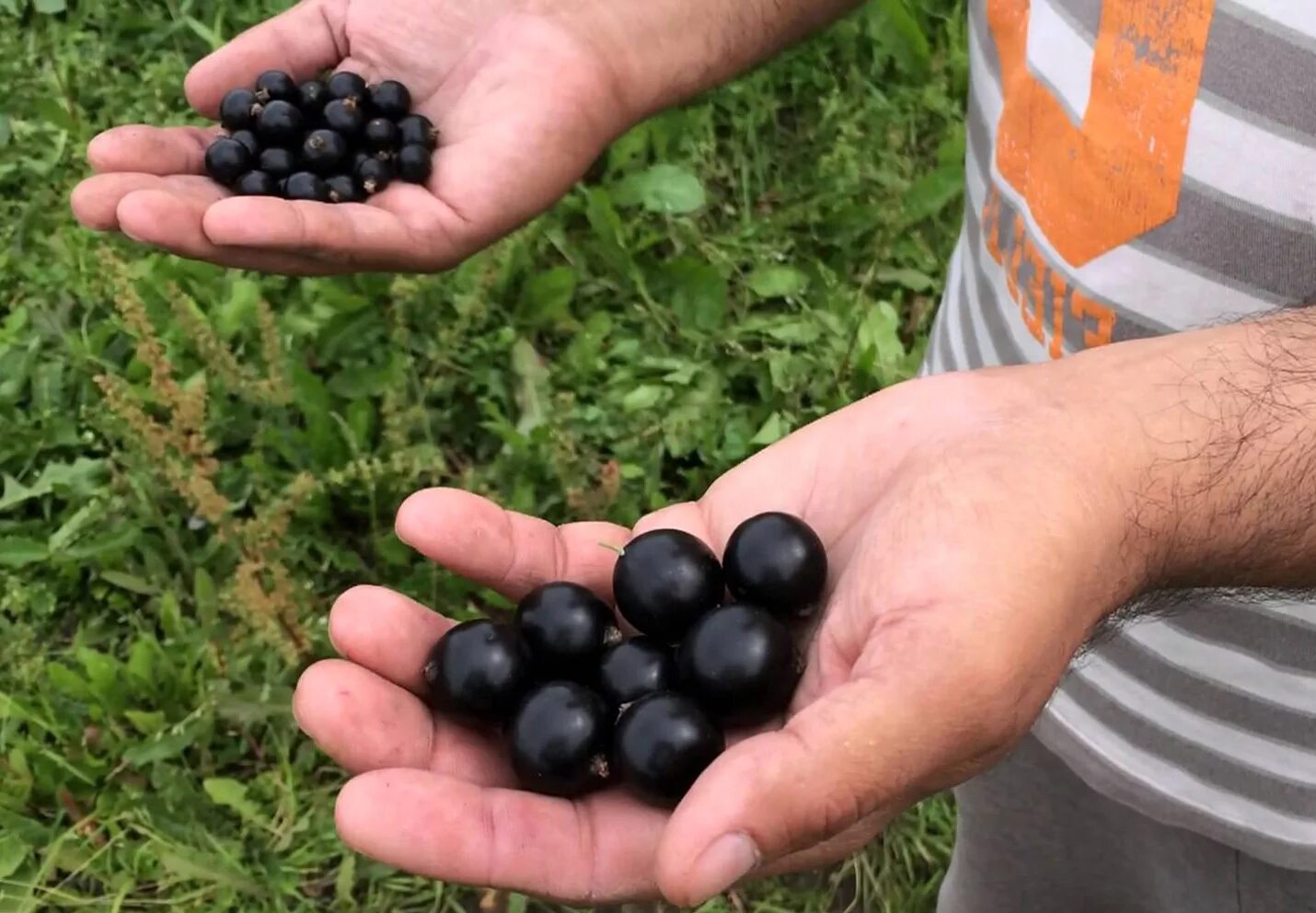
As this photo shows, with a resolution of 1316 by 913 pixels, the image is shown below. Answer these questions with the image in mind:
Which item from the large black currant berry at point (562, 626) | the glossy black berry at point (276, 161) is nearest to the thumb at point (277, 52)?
the glossy black berry at point (276, 161)

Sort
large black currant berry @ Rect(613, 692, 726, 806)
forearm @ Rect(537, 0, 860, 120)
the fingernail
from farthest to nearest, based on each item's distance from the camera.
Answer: forearm @ Rect(537, 0, 860, 120) < large black currant berry @ Rect(613, 692, 726, 806) < the fingernail

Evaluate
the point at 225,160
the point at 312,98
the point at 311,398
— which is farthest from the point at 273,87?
the point at 311,398

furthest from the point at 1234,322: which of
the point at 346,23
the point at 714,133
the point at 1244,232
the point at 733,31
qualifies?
the point at 714,133

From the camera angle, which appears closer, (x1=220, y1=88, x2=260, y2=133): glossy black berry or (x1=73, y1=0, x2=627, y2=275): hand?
(x1=73, y1=0, x2=627, y2=275): hand

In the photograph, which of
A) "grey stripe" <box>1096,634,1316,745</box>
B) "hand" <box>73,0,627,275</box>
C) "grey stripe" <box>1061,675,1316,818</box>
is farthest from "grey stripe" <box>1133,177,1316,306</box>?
"hand" <box>73,0,627,275</box>

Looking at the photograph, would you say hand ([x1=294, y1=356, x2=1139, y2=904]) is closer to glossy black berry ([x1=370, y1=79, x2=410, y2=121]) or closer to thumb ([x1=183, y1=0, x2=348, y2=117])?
glossy black berry ([x1=370, y1=79, x2=410, y2=121])

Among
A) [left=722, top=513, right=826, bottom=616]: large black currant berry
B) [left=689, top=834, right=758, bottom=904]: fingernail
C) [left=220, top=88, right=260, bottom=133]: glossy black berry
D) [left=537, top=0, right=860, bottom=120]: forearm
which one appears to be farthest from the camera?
[left=220, top=88, right=260, bottom=133]: glossy black berry

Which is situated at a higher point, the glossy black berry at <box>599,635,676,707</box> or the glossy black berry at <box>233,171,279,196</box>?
the glossy black berry at <box>233,171,279,196</box>

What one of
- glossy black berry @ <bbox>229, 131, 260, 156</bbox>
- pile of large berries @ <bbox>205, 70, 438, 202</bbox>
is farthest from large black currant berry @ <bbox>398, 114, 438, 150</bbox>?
glossy black berry @ <bbox>229, 131, 260, 156</bbox>

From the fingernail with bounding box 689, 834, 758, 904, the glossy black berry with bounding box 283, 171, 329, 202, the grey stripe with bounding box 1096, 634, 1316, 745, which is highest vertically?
the glossy black berry with bounding box 283, 171, 329, 202
